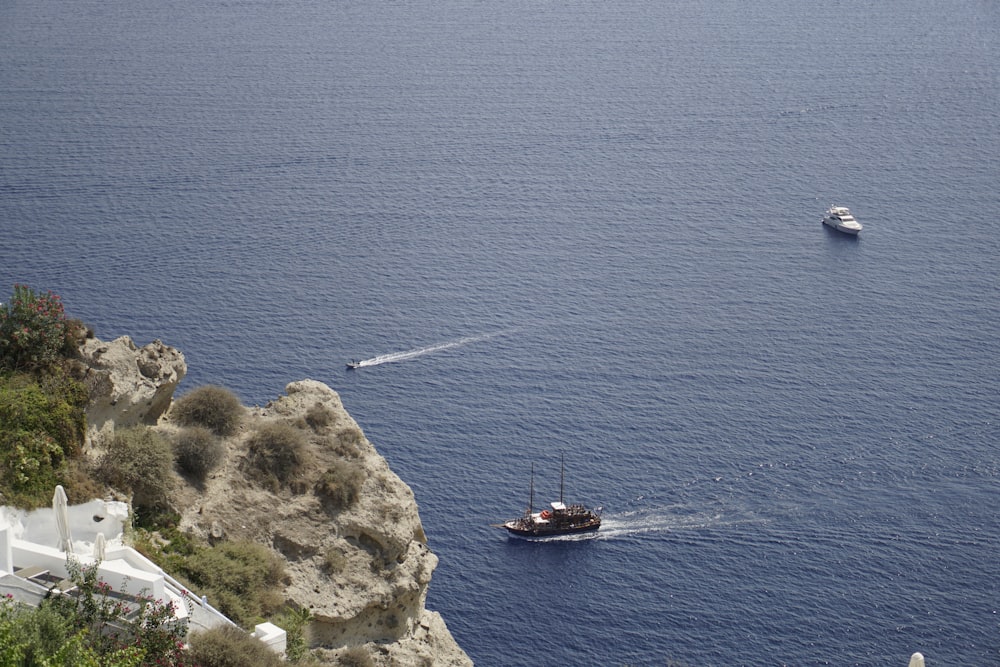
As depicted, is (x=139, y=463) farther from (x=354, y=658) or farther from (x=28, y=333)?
(x=354, y=658)

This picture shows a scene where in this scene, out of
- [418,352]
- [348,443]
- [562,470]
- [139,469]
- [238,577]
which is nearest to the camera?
[238,577]

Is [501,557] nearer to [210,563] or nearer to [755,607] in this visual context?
[755,607]

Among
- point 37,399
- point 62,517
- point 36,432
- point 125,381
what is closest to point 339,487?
point 125,381

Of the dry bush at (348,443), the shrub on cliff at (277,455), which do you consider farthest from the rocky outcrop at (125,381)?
the dry bush at (348,443)

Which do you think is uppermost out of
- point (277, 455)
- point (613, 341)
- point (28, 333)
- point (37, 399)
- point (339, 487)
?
point (28, 333)

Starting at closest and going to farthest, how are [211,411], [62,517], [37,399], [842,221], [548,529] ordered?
[62,517] → [37,399] → [211,411] → [548,529] → [842,221]

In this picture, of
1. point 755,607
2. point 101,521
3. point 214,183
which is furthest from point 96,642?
point 214,183

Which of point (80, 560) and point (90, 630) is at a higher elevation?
point (80, 560)

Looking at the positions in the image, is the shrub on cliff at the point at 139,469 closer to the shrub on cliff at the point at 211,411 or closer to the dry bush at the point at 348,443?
the shrub on cliff at the point at 211,411
